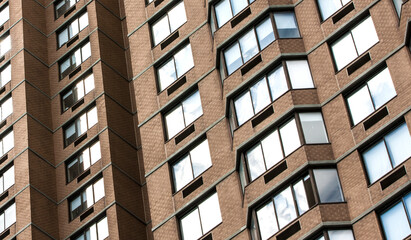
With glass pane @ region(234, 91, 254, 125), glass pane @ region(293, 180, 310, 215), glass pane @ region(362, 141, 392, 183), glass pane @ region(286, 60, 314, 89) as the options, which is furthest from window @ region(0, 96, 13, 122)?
glass pane @ region(362, 141, 392, 183)

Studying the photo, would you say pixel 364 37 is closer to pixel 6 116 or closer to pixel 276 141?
pixel 276 141

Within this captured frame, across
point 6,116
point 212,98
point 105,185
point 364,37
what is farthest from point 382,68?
point 6,116

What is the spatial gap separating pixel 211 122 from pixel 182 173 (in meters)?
2.51

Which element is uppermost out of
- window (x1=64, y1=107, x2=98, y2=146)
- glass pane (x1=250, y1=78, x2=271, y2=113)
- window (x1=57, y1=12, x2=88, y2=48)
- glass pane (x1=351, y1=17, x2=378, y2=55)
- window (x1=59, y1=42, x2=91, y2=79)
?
window (x1=57, y1=12, x2=88, y2=48)

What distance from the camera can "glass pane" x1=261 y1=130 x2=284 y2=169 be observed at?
117ft

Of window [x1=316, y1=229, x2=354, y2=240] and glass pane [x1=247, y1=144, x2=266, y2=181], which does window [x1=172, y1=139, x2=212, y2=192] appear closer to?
glass pane [x1=247, y1=144, x2=266, y2=181]

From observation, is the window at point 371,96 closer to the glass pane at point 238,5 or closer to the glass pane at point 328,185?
the glass pane at point 328,185

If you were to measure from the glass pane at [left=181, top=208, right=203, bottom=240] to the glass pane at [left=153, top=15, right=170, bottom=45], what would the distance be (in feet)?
34.1

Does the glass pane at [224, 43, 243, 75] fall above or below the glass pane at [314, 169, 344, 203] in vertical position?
above

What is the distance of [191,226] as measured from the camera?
127 feet

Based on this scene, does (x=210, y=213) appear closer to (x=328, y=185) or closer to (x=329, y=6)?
(x=328, y=185)

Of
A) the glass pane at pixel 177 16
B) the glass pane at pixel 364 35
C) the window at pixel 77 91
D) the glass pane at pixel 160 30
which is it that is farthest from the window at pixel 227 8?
the window at pixel 77 91

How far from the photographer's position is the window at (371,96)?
3456 cm

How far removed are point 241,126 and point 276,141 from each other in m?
2.04
